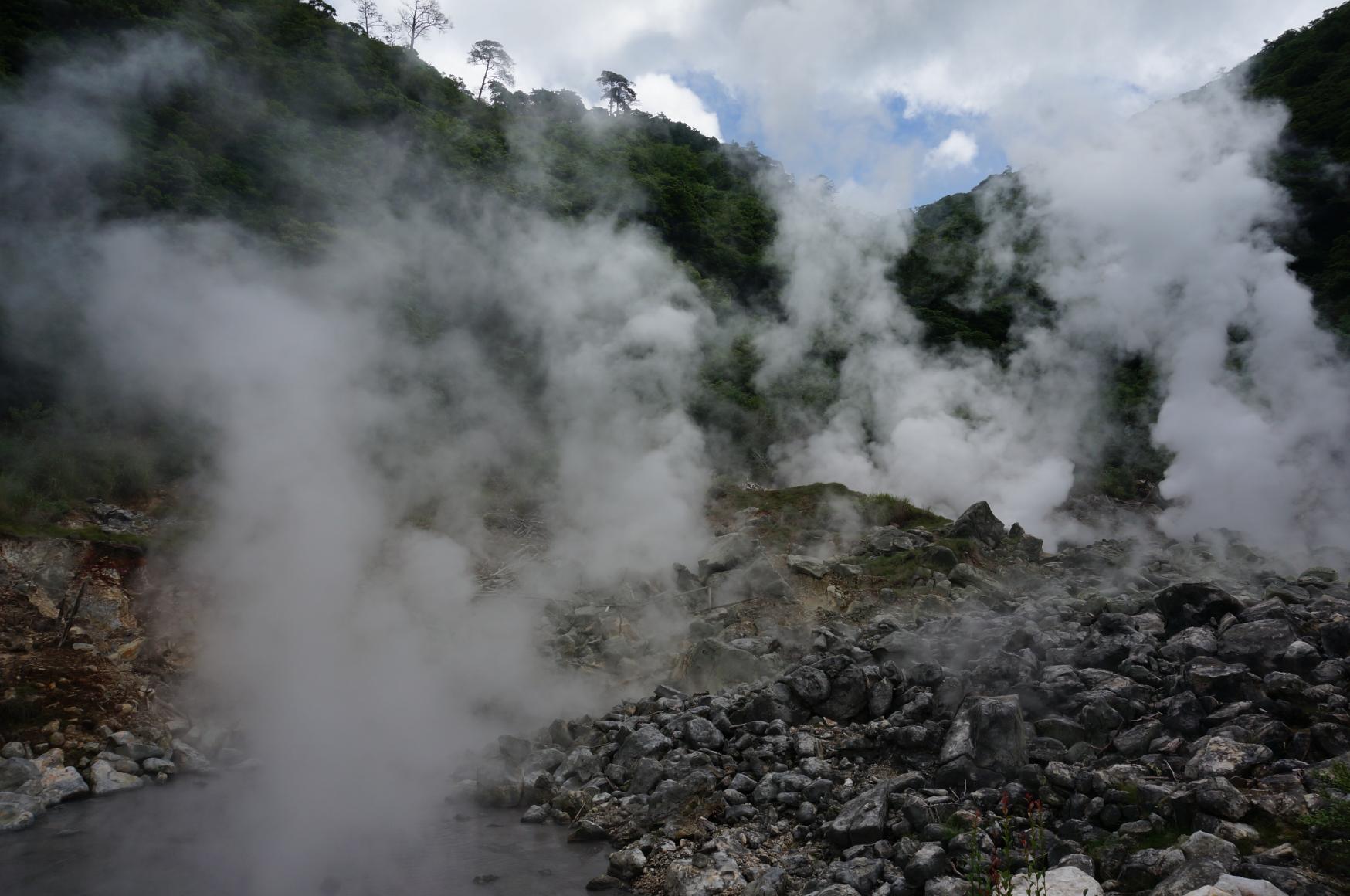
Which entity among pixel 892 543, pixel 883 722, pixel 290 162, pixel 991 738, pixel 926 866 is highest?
pixel 290 162

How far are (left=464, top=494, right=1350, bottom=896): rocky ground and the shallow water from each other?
1.43ft

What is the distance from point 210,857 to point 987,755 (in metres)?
6.59

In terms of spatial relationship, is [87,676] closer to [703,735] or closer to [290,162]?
[703,735]

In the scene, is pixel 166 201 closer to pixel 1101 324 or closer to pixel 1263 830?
pixel 1263 830

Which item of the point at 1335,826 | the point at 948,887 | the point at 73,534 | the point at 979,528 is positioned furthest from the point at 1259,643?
the point at 73,534

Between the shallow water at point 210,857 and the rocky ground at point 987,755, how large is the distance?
1.43 feet

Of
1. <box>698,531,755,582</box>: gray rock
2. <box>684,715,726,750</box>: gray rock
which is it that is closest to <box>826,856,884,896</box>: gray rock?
<box>684,715,726,750</box>: gray rock

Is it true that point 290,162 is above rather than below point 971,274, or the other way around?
below

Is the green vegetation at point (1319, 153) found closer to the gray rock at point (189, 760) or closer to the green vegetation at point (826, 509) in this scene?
the green vegetation at point (826, 509)

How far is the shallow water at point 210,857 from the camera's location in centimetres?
616

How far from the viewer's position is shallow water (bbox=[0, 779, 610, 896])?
616 cm

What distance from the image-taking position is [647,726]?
8.46 m

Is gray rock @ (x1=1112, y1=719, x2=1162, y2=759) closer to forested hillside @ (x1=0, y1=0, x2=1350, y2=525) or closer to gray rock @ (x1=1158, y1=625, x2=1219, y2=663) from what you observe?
gray rock @ (x1=1158, y1=625, x2=1219, y2=663)

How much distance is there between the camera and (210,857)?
667 centimetres
